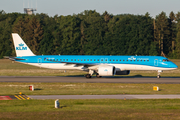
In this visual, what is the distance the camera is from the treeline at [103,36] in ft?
337

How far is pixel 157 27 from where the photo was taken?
107438 millimetres

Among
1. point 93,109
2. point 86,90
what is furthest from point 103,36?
point 93,109

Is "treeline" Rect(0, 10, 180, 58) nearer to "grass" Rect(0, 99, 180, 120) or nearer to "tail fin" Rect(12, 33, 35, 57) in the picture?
"tail fin" Rect(12, 33, 35, 57)

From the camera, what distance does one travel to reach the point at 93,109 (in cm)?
1752

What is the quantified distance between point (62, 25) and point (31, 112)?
95.9 m

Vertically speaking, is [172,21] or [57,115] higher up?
[172,21]

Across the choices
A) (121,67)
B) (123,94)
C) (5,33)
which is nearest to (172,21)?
(5,33)

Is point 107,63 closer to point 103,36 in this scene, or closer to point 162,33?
point 103,36

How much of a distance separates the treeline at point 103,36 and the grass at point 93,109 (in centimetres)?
8178

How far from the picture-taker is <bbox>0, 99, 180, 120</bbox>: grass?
50.8 ft

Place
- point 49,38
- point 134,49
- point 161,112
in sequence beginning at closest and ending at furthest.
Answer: point 161,112, point 134,49, point 49,38

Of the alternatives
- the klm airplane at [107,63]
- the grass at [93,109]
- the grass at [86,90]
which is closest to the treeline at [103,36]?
the klm airplane at [107,63]

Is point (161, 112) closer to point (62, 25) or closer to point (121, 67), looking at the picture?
point (121, 67)

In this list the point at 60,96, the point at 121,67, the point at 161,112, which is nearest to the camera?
the point at 161,112
